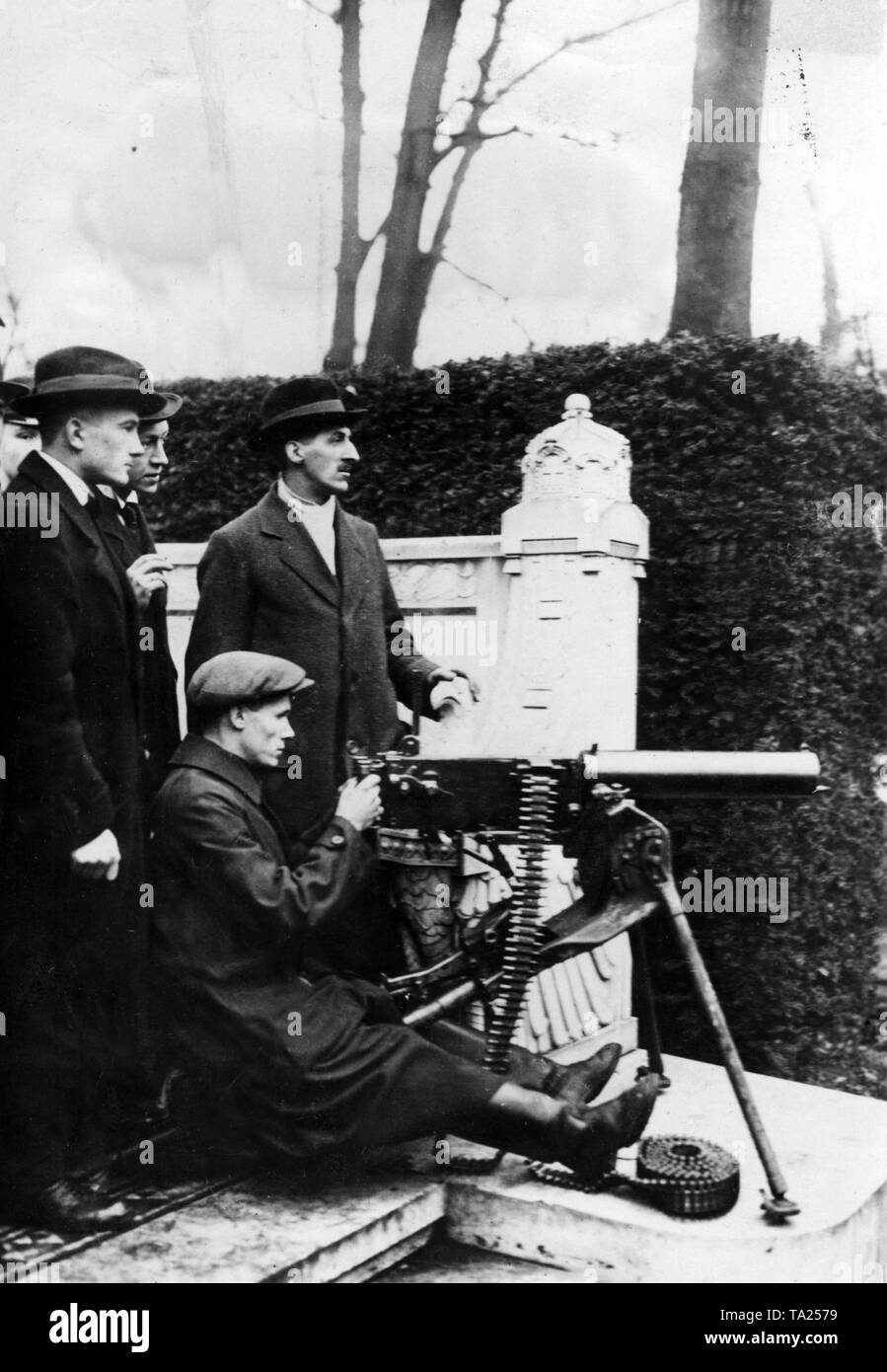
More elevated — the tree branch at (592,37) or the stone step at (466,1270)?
the tree branch at (592,37)

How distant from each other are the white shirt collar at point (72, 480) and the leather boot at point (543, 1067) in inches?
75.1

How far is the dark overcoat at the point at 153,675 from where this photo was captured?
151 inches

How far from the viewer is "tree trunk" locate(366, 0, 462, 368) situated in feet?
15.0

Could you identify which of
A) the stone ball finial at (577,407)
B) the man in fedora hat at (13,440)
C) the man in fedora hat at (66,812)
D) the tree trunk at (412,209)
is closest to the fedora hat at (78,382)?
the man in fedora hat at (66,812)

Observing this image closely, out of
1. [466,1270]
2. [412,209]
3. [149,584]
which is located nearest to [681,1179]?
[466,1270]

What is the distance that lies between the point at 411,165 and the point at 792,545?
2275mm

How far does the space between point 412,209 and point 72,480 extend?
2450 millimetres

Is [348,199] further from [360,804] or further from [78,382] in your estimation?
[360,804]

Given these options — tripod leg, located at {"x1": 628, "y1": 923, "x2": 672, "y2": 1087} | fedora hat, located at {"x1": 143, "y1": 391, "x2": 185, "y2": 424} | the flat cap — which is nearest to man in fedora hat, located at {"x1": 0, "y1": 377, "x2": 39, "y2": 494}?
fedora hat, located at {"x1": 143, "y1": 391, "x2": 185, "y2": 424}

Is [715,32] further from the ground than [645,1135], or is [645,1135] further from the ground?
[715,32]

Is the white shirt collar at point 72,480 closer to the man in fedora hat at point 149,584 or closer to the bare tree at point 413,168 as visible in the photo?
the man in fedora hat at point 149,584

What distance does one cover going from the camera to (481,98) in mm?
4758

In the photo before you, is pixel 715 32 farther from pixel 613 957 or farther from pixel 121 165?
pixel 613 957
